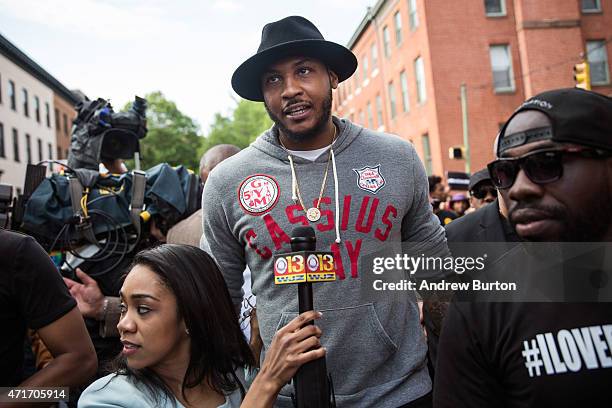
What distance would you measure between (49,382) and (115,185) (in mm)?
1928

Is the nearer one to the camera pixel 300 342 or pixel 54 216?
pixel 300 342

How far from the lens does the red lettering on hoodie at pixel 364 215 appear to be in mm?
2391

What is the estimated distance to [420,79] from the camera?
82.2ft

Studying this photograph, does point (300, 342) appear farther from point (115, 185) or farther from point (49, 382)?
point (115, 185)

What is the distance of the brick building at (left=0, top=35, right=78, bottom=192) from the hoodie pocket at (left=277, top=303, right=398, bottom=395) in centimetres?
2991

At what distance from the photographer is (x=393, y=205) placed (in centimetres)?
245

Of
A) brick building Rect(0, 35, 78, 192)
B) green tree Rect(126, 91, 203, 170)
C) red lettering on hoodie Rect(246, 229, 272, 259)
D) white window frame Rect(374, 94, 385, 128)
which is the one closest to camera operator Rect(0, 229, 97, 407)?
red lettering on hoodie Rect(246, 229, 272, 259)

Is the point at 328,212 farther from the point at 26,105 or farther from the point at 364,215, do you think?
the point at 26,105

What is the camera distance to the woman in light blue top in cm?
213

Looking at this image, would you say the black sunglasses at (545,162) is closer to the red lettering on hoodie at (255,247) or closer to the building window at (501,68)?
the red lettering on hoodie at (255,247)

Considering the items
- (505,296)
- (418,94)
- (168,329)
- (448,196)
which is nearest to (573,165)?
(505,296)

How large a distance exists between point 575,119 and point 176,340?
161 cm

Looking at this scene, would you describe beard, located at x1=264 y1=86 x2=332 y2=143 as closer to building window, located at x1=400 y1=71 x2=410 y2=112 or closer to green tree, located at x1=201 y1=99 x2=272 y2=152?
building window, located at x1=400 y1=71 x2=410 y2=112

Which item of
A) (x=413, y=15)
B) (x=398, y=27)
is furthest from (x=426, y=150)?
(x=398, y=27)
